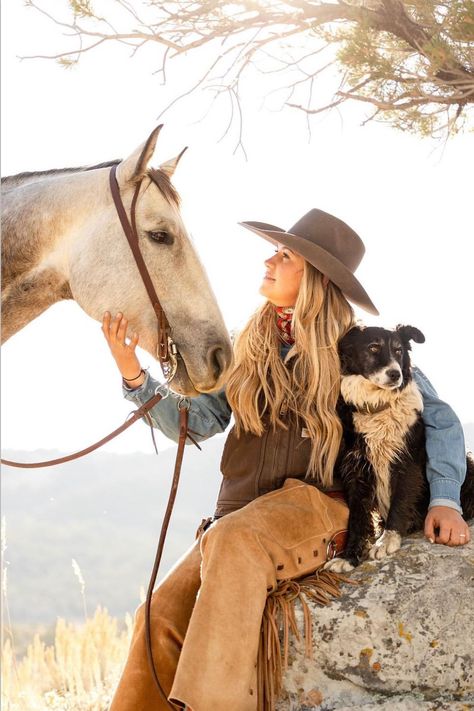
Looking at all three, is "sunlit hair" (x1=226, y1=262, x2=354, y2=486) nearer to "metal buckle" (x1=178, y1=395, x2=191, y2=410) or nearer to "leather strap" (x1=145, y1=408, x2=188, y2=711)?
"metal buckle" (x1=178, y1=395, x2=191, y2=410)

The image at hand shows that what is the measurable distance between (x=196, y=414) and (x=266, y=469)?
0.41m

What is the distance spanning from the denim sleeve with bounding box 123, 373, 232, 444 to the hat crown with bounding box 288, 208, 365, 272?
0.77 meters

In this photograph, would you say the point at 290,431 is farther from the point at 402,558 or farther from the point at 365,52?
the point at 365,52

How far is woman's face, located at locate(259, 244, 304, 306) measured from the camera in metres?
3.18

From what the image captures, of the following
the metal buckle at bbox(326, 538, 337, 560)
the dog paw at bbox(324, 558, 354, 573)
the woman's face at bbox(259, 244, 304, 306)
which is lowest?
the dog paw at bbox(324, 558, 354, 573)

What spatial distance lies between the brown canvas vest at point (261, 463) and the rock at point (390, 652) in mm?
505

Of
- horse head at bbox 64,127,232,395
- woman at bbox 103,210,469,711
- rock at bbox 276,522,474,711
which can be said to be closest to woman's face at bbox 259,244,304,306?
woman at bbox 103,210,469,711

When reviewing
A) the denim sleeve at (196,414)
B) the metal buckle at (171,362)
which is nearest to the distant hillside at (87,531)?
the denim sleeve at (196,414)

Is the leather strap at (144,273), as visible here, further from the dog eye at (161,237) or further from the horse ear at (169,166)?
the horse ear at (169,166)

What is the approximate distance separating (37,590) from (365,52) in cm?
2118

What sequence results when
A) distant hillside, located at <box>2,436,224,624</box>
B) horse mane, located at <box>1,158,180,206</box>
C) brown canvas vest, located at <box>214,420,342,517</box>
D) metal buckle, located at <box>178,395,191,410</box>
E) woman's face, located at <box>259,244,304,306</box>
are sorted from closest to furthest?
horse mane, located at <box>1,158,180,206</box>, brown canvas vest, located at <box>214,420,342,517</box>, metal buckle, located at <box>178,395,191,410</box>, woman's face, located at <box>259,244,304,306</box>, distant hillside, located at <box>2,436,224,624</box>

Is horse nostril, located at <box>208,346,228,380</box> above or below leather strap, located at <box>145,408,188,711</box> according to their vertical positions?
above

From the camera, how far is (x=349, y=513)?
2.92m

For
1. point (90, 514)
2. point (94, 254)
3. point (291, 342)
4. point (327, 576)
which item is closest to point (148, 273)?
point (94, 254)
